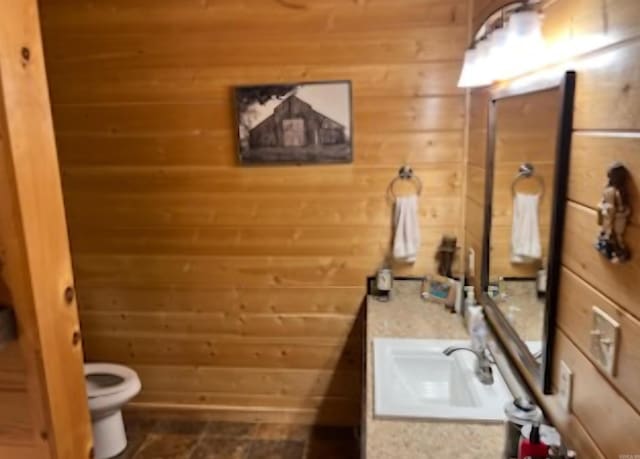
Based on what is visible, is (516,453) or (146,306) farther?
(146,306)

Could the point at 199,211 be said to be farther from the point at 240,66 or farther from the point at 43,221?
the point at 43,221

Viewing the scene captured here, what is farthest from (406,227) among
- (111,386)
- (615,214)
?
(111,386)

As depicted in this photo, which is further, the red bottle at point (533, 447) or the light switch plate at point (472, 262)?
the light switch plate at point (472, 262)

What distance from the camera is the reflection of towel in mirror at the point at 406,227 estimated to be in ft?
8.40

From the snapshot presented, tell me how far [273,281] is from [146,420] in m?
1.16

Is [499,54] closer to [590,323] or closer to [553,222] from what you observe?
[553,222]

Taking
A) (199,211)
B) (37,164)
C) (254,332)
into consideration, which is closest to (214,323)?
(254,332)

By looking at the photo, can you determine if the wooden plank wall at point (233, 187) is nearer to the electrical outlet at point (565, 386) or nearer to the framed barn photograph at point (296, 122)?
the framed barn photograph at point (296, 122)

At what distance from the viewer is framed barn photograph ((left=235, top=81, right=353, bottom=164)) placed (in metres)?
2.52

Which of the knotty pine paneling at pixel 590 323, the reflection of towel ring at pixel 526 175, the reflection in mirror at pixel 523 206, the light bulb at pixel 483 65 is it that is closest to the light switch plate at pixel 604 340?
the knotty pine paneling at pixel 590 323

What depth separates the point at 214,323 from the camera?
285 cm

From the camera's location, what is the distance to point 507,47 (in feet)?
5.09

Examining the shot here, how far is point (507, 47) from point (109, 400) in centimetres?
237

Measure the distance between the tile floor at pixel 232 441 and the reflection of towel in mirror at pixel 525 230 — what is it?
5.12 ft
